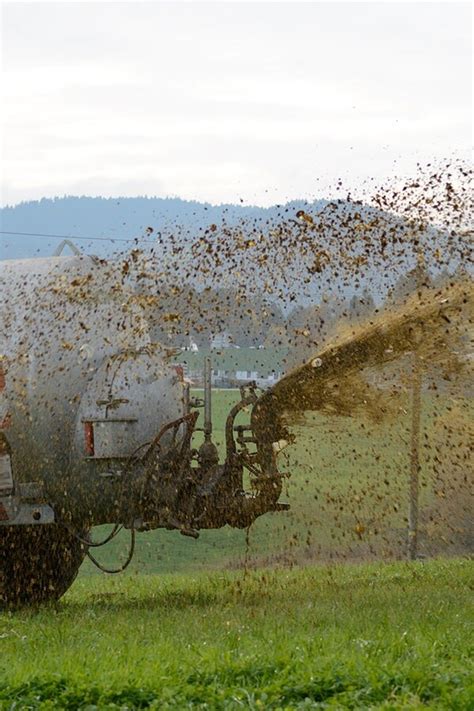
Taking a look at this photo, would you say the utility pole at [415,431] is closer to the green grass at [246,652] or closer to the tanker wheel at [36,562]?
the green grass at [246,652]

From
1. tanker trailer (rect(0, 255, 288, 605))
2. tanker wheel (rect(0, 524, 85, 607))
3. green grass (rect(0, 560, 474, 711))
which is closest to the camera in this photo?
green grass (rect(0, 560, 474, 711))

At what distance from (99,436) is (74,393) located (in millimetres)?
442

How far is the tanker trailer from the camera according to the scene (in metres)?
11.2

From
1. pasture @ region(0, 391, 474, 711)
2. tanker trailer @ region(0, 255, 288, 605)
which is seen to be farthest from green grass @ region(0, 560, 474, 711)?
tanker trailer @ region(0, 255, 288, 605)

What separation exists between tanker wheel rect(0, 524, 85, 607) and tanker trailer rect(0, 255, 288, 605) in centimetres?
7

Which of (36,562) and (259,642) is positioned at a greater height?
(36,562)

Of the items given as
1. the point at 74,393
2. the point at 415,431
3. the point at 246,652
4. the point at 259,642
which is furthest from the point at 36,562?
the point at 415,431

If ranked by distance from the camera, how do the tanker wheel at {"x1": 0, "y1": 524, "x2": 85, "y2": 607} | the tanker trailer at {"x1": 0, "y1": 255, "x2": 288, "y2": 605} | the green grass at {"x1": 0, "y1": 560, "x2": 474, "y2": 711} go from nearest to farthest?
the green grass at {"x1": 0, "y1": 560, "x2": 474, "y2": 711} → the tanker trailer at {"x1": 0, "y1": 255, "x2": 288, "y2": 605} → the tanker wheel at {"x1": 0, "y1": 524, "x2": 85, "y2": 607}

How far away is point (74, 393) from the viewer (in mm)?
11336

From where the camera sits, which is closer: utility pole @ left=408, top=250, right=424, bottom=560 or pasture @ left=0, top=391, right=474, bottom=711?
pasture @ left=0, top=391, right=474, bottom=711

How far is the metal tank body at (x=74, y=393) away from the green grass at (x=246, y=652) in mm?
1108

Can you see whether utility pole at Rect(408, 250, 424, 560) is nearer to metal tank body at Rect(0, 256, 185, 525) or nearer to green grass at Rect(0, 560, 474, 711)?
green grass at Rect(0, 560, 474, 711)

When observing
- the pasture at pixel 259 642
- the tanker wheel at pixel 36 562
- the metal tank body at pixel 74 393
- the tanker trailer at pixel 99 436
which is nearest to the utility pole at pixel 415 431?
the pasture at pixel 259 642

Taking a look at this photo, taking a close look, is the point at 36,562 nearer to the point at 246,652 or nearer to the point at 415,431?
the point at 246,652
